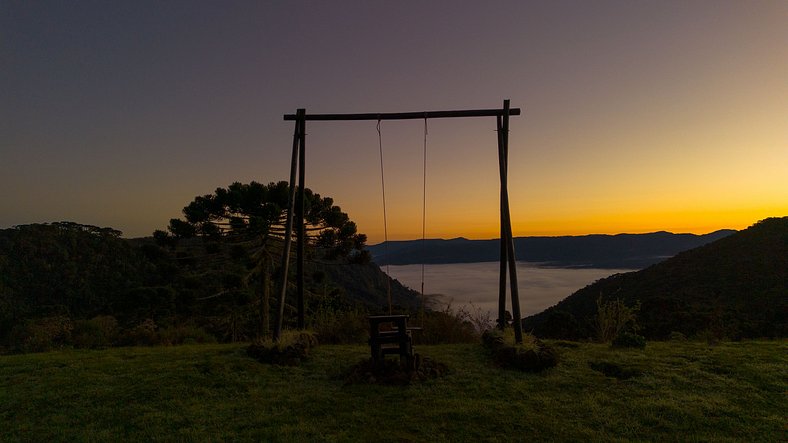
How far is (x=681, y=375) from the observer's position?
6.81m

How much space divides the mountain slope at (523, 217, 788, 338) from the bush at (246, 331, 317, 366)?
826cm

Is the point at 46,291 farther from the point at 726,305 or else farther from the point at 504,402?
the point at 726,305

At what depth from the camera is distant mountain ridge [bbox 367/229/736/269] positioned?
10712 cm

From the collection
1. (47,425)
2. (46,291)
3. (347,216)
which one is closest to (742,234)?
(347,216)

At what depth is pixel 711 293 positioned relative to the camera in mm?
29219

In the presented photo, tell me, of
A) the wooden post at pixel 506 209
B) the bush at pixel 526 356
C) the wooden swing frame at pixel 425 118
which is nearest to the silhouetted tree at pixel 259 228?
the wooden swing frame at pixel 425 118

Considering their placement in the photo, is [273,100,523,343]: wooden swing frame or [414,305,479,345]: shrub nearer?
[273,100,523,343]: wooden swing frame

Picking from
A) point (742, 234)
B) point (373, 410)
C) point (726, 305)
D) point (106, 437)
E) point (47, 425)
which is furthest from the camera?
point (742, 234)

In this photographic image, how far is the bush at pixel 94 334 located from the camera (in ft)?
40.1

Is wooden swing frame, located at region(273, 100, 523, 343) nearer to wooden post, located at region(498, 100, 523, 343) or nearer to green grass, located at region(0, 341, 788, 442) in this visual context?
wooden post, located at region(498, 100, 523, 343)

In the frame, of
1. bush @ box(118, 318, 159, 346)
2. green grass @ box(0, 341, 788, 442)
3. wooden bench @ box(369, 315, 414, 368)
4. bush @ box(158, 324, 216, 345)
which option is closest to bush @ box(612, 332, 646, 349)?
green grass @ box(0, 341, 788, 442)

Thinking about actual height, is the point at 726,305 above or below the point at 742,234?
below

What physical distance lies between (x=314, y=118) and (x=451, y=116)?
3036mm

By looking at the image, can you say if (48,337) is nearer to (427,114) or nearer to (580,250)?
(427,114)
